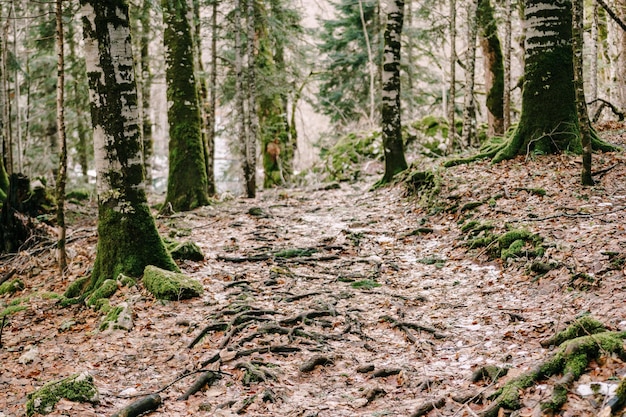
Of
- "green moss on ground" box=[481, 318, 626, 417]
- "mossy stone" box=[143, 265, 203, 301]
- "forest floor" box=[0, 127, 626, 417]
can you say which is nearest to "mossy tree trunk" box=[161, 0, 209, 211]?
"forest floor" box=[0, 127, 626, 417]

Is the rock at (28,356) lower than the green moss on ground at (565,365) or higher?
lower

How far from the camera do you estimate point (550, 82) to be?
8.91 metres

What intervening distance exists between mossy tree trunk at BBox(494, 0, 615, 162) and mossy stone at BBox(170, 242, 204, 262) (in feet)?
21.0

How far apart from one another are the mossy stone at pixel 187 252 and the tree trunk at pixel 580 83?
6.10 m

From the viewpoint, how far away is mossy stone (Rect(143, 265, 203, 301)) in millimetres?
6363

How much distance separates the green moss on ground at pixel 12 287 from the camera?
317 inches

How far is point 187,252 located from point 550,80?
7.21 m

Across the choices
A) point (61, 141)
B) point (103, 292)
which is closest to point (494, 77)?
point (61, 141)

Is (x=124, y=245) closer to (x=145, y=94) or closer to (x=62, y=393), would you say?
(x=62, y=393)

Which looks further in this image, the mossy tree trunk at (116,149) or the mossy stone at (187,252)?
the mossy stone at (187,252)

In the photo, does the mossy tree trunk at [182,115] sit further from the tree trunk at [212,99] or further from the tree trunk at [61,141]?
the tree trunk at [61,141]

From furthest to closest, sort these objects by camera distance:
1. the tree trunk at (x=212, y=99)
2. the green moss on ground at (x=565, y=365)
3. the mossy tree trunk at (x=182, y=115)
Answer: the tree trunk at (x=212, y=99) < the mossy tree trunk at (x=182, y=115) < the green moss on ground at (x=565, y=365)

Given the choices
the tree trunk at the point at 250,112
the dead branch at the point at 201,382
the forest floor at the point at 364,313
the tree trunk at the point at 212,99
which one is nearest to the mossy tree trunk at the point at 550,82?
the forest floor at the point at 364,313

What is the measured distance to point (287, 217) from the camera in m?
10.9
